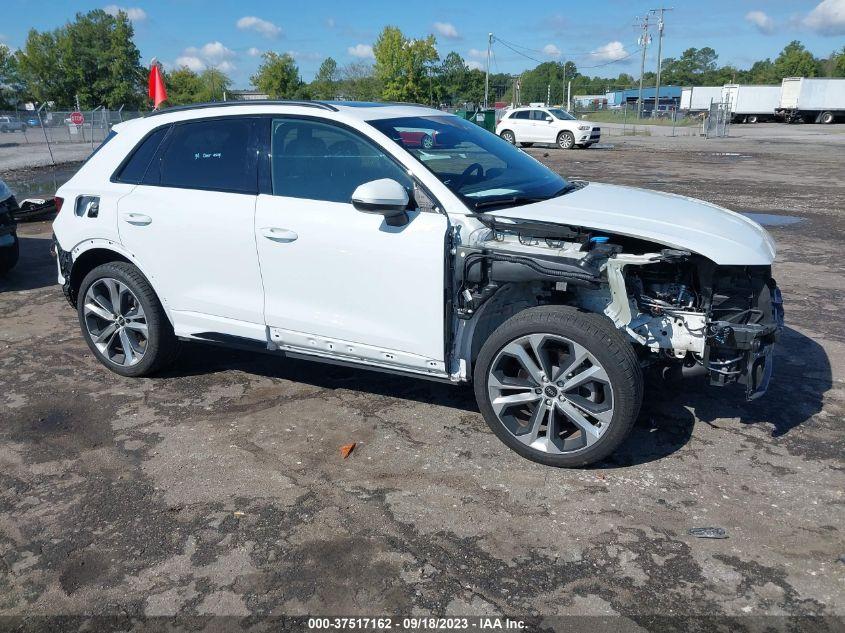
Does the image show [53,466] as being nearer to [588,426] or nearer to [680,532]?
[588,426]

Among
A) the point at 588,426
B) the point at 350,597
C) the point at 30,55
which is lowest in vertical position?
the point at 350,597

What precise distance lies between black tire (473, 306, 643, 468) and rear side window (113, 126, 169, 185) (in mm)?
2692

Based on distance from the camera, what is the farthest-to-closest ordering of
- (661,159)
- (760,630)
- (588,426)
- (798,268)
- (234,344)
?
(661,159)
(798,268)
(234,344)
(588,426)
(760,630)

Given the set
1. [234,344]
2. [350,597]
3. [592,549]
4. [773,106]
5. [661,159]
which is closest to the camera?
[350,597]

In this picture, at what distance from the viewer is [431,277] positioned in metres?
3.87

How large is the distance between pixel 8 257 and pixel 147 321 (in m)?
4.13

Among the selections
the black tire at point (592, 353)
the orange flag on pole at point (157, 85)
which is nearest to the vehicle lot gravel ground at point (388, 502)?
the black tire at point (592, 353)

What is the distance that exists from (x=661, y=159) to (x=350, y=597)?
24200 mm

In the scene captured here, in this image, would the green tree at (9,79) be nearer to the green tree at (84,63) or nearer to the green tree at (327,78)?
the green tree at (84,63)

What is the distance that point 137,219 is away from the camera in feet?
15.6

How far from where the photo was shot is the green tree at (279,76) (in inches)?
2761

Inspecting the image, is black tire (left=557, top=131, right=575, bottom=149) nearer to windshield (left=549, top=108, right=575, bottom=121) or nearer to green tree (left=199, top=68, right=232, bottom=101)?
windshield (left=549, top=108, right=575, bottom=121)

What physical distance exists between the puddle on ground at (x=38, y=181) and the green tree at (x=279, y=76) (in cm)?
5059

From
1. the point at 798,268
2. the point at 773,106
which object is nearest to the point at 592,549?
the point at 798,268
